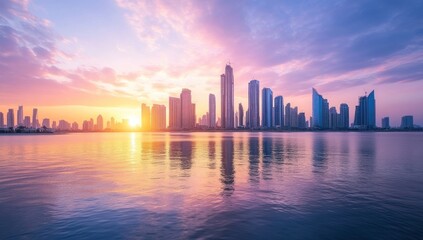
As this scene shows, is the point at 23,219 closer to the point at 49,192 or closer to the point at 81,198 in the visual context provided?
the point at 81,198

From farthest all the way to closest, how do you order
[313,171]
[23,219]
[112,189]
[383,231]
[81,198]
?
1. [313,171]
2. [112,189]
3. [81,198]
4. [23,219]
5. [383,231]

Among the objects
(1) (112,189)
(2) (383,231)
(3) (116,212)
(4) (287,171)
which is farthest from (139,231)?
(4) (287,171)

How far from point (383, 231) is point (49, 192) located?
3219 cm

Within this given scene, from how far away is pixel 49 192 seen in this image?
2998 cm

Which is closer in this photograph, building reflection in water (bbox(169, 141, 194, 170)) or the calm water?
the calm water

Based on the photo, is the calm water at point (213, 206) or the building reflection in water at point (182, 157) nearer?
the calm water at point (213, 206)

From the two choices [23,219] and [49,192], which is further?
[49,192]

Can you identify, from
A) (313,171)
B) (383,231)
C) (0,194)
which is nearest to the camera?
(383,231)

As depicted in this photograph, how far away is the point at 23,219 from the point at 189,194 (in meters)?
14.7

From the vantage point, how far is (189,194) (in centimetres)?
2889

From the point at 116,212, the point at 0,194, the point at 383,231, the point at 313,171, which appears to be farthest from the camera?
the point at 313,171

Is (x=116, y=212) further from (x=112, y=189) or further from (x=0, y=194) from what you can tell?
(x=0, y=194)

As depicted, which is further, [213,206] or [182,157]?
[182,157]

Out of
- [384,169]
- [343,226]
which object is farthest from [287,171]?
[343,226]
